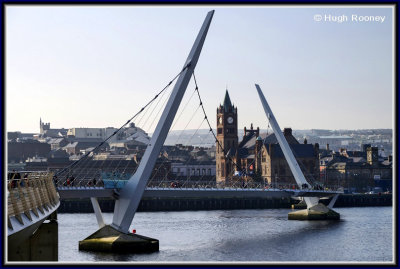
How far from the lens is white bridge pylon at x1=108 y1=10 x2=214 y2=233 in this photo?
1570 inches

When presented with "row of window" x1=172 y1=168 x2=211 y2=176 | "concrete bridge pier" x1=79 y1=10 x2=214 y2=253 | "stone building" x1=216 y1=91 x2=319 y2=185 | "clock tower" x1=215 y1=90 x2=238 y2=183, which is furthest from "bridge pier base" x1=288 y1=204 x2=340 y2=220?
"row of window" x1=172 y1=168 x2=211 y2=176

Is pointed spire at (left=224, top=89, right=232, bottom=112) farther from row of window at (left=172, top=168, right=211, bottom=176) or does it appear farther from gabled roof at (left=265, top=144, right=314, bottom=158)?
gabled roof at (left=265, top=144, right=314, bottom=158)

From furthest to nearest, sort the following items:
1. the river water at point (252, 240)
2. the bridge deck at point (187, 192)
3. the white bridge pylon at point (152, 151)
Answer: the bridge deck at point (187, 192) → the white bridge pylon at point (152, 151) → the river water at point (252, 240)

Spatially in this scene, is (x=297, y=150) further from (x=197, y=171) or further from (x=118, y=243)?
(x=118, y=243)

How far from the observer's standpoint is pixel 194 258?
1512 inches

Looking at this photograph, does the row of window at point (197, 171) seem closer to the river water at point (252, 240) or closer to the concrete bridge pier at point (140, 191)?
the river water at point (252, 240)

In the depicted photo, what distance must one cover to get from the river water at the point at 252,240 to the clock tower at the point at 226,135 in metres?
56.0

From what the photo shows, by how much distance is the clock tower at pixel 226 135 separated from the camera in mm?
128125

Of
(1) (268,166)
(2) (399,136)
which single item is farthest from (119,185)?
(1) (268,166)

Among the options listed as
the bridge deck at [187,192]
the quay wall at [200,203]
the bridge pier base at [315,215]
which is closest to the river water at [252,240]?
the bridge pier base at [315,215]

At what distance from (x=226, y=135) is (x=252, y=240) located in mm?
86407

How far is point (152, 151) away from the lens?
3972cm

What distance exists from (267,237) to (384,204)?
54188 millimetres
